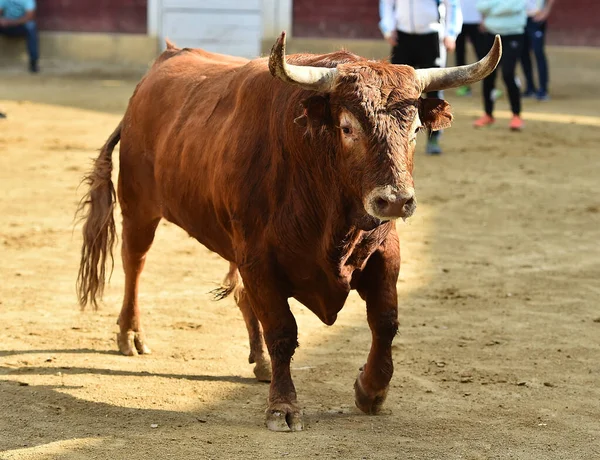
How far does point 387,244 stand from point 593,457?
982 mm

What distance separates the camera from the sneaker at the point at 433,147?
10184 millimetres

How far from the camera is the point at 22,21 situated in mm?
16500

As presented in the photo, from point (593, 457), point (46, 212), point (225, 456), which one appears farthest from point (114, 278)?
point (593, 457)

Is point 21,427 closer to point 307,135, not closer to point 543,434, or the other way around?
point 307,135

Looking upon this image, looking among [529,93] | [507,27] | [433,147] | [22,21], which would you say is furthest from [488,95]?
[22,21]

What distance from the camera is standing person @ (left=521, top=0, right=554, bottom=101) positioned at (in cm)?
1351

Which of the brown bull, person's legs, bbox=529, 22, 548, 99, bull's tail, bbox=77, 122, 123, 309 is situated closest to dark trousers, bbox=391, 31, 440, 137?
bull's tail, bbox=77, 122, 123, 309

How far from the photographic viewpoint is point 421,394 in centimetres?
431

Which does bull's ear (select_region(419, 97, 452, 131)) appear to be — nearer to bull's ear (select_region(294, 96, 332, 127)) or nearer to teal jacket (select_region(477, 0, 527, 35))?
bull's ear (select_region(294, 96, 332, 127))

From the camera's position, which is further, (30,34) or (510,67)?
(30,34)

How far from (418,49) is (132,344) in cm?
513

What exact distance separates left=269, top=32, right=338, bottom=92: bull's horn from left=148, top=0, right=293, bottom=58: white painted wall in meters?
13.3

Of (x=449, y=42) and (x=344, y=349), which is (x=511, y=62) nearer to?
(x=449, y=42)

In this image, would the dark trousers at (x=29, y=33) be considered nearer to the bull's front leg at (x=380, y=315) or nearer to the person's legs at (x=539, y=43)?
the person's legs at (x=539, y=43)
